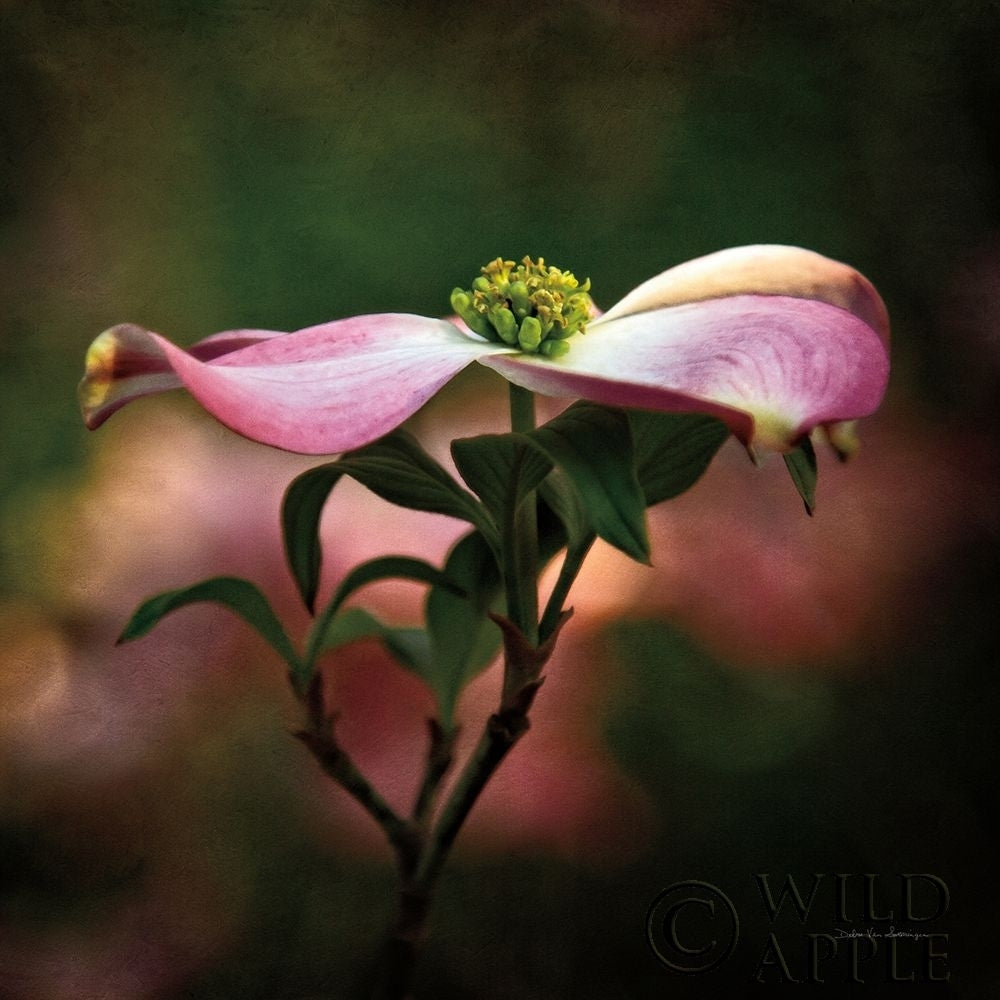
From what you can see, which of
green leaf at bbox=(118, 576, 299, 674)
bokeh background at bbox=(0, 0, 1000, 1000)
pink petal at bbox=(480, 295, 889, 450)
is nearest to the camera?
pink petal at bbox=(480, 295, 889, 450)

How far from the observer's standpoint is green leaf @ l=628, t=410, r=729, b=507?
39cm

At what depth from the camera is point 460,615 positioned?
1.47ft

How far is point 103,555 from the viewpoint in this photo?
0.59 meters

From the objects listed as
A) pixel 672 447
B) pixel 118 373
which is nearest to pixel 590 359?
pixel 672 447

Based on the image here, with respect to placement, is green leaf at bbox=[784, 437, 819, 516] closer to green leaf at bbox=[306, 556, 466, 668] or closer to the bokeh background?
green leaf at bbox=[306, 556, 466, 668]

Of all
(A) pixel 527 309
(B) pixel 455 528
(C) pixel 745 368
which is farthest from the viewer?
(B) pixel 455 528

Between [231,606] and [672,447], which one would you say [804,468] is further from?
[231,606]

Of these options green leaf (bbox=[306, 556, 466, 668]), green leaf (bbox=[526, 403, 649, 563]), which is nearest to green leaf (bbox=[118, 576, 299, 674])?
green leaf (bbox=[306, 556, 466, 668])

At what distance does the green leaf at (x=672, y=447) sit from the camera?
0.39m

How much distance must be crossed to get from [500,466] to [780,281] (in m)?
0.12

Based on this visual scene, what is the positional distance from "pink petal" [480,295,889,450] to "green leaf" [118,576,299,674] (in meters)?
0.13

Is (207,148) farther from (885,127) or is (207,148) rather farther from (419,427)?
(885,127)

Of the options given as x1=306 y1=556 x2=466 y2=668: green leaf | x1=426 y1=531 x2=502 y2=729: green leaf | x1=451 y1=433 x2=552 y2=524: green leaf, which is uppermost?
x1=451 y1=433 x2=552 y2=524: green leaf

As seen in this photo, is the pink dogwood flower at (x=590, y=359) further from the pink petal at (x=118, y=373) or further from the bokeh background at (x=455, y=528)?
the bokeh background at (x=455, y=528)
